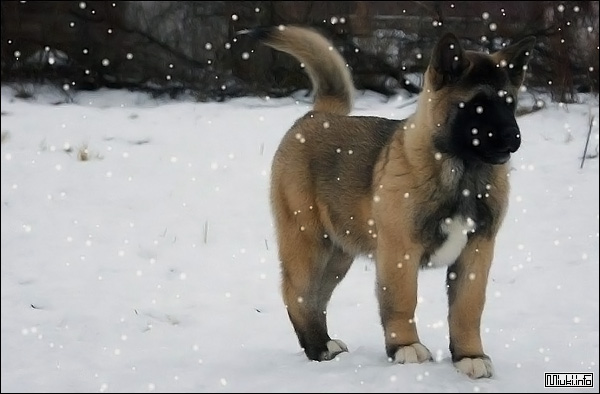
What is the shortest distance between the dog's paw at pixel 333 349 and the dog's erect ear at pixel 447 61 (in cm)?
123

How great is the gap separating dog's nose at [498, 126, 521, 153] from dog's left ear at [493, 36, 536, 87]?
33 centimetres

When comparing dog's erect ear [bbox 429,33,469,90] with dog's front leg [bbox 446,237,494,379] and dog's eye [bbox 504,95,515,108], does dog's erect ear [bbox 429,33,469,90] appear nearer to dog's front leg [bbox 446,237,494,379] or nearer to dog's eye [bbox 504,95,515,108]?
dog's eye [bbox 504,95,515,108]

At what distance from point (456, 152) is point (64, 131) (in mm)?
5260

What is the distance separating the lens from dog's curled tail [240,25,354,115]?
4.00 meters

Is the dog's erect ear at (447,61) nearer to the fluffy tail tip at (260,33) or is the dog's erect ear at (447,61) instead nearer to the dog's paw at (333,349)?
the fluffy tail tip at (260,33)

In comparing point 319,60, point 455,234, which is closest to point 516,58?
point 455,234

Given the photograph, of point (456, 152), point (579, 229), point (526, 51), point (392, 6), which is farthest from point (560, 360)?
point (392, 6)

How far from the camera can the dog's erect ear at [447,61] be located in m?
3.21

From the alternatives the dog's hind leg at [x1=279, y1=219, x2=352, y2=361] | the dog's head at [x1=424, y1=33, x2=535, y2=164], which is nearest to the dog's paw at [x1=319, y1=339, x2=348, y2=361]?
the dog's hind leg at [x1=279, y1=219, x2=352, y2=361]

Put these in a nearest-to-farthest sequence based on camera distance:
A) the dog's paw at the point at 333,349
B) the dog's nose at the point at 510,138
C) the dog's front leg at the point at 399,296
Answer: the dog's nose at the point at 510,138, the dog's front leg at the point at 399,296, the dog's paw at the point at 333,349

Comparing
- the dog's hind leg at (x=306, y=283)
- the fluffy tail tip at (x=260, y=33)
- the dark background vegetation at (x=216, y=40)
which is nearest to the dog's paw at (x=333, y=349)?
the dog's hind leg at (x=306, y=283)

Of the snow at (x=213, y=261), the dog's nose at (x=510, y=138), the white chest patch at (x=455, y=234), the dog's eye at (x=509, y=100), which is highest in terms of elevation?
the dog's eye at (x=509, y=100)

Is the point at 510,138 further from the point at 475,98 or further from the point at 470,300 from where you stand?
the point at 470,300

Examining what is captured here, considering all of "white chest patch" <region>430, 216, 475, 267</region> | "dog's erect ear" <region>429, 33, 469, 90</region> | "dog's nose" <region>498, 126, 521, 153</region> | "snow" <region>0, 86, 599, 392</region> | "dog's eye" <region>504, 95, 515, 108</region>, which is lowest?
"snow" <region>0, 86, 599, 392</region>
